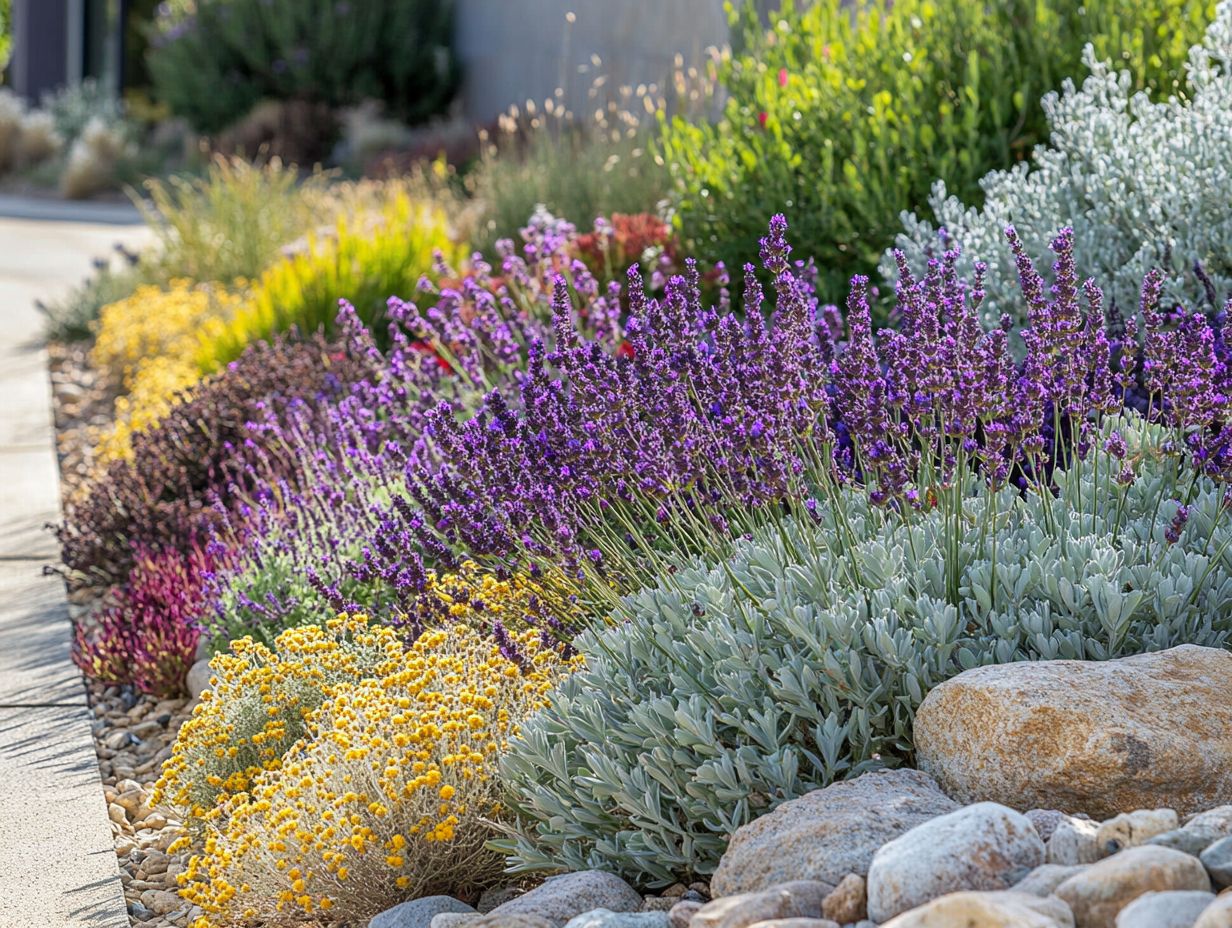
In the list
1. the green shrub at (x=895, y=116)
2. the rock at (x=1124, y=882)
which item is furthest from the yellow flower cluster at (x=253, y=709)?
the green shrub at (x=895, y=116)

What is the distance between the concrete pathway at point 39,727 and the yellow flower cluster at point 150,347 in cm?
37

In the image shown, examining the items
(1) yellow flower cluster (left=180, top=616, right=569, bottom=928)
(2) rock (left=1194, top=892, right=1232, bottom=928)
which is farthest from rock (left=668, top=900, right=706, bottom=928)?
(2) rock (left=1194, top=892, right=1232, bottom=928)

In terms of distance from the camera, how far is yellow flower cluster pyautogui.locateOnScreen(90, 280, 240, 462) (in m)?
7.02

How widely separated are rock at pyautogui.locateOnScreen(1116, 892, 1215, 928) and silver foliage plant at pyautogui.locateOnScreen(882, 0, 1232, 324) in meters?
2.78

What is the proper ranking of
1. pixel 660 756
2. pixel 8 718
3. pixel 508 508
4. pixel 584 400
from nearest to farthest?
1. pixel 660 756
2. pixel 584 400
3. pixel 508 508
4. pixel 8 718

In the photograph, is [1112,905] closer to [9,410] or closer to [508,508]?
[508,508]

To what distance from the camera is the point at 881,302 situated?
550 cm

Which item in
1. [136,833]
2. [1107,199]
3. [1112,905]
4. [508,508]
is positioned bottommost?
[136,833]

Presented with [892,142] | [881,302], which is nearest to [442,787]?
[881,302]

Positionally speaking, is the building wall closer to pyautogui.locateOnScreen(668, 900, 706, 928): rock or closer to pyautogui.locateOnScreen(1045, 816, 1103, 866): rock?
pyautogui.locateOnScreen(668, 900, 706, 928): rock

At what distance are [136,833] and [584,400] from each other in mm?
1654

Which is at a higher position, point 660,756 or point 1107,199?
point 1107,199

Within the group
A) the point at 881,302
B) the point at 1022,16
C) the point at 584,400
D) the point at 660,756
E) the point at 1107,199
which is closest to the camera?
the point at 660,756

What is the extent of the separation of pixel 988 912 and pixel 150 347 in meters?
7.30
